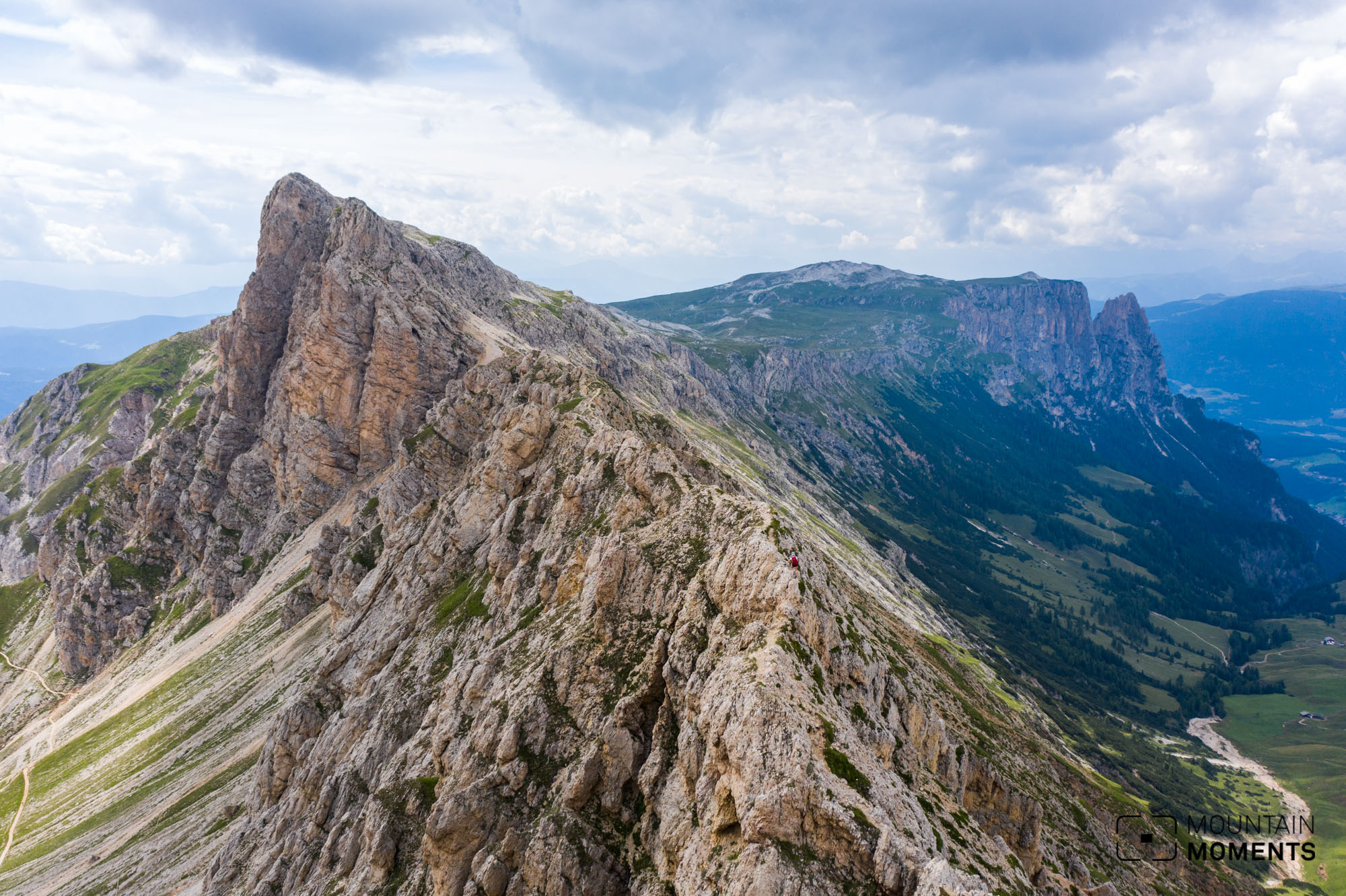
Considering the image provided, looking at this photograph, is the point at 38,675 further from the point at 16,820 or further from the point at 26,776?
the point at 16,820

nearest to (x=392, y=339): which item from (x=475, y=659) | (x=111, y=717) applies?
(x=111, y=717)

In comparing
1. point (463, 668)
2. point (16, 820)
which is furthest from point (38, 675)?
point (463, 668)

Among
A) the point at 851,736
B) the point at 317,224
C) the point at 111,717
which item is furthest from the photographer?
the point at 317,224

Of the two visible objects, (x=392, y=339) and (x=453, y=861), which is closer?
(x=453, y=861)

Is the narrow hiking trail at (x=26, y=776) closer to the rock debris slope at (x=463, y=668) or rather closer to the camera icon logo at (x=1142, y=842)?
the rock debris slope at (x=463, y=668)

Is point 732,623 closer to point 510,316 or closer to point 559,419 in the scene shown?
point 559,419

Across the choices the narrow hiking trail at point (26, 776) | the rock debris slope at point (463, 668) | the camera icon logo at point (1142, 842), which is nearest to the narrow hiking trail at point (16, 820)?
the narrow hiking trail at point (26, 776)
